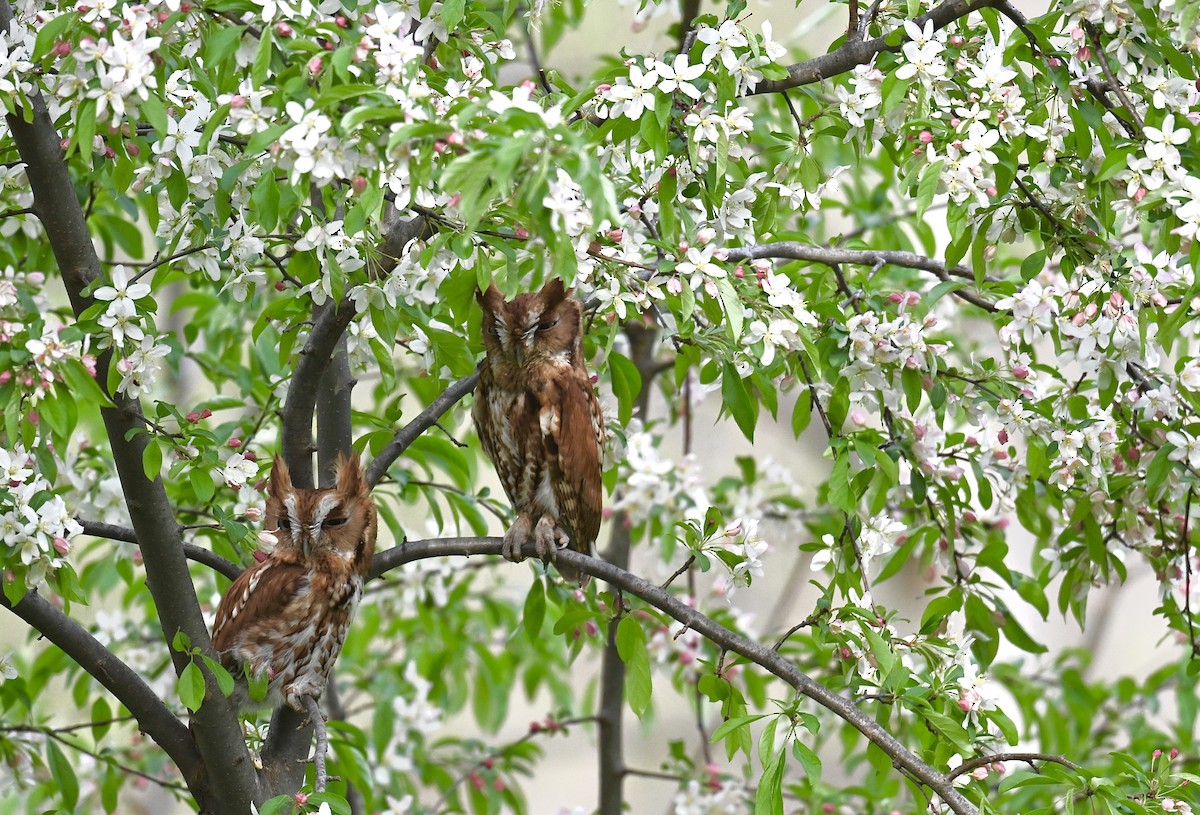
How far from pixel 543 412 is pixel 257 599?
2.66 ft

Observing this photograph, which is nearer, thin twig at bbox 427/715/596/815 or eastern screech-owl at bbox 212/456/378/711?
eastern screech-owl at bbox 212/456/378/711

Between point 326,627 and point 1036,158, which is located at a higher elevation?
point 1036,158

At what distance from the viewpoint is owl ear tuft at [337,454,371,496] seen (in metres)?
2.95

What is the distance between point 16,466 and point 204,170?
636 millimetres

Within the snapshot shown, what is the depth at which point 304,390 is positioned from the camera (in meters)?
2.77

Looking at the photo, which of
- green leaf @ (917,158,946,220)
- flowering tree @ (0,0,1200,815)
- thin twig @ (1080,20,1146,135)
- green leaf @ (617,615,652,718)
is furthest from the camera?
green leaf @ (617,615,652,718)

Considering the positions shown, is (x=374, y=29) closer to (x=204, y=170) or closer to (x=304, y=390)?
(x=204, y=170)

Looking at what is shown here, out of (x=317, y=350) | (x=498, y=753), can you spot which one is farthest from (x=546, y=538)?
(x=498, y=753)

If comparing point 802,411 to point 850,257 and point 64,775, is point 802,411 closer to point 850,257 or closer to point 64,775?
point 850,257

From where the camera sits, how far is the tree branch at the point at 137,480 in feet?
7.47

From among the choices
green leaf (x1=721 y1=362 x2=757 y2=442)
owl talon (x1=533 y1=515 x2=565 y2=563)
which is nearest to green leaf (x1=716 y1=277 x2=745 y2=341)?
green leaf (x1=721 y1=362 x2=757 y2=442)

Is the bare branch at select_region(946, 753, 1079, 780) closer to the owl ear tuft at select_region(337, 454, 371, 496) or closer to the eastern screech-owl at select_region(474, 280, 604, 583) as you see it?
the eastern screech-owl at select_region(474, 280, 604, 583)

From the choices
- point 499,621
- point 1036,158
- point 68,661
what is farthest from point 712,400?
point 1036,158

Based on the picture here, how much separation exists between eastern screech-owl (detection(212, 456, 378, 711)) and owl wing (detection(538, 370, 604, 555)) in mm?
455
